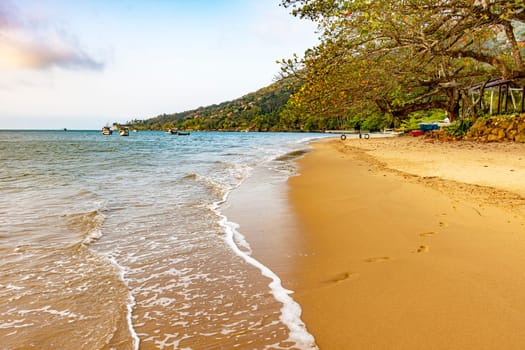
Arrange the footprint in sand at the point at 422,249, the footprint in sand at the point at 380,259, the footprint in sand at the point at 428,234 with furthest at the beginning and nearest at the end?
the footprint in sand at the point at 428,234 < the footprint in sand at the point at 422,249 < the footprint in sand at the point at 380,259

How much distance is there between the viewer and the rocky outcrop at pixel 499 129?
17500 millimetres

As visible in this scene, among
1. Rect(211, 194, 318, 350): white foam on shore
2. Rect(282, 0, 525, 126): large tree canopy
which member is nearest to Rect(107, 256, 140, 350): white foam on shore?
Rect(211, 194, 318, 350): white foam on shore

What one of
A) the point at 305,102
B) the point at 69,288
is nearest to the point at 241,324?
the point at 69,288

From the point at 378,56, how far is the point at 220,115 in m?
190

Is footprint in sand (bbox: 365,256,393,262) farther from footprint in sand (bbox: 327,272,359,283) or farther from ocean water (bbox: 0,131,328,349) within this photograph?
ocean water (bbox: 0,131,328,349)

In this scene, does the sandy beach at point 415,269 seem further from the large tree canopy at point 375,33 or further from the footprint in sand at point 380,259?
the large tree canopy at point 375,33

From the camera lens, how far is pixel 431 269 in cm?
352

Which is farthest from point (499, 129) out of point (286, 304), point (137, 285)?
point (137, 285)

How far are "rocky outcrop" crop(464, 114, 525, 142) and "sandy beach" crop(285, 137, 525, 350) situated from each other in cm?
1277

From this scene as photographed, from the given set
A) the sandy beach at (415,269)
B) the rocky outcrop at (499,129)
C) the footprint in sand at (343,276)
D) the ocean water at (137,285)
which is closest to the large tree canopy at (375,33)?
the sandy beach at (415,269)

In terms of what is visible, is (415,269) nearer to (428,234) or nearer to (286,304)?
(428,234)

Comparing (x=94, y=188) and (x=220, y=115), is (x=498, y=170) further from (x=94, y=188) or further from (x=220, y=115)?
(x=220, y=115)

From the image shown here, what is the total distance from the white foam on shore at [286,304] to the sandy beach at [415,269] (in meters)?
0.08

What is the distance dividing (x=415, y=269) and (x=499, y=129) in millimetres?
19562
